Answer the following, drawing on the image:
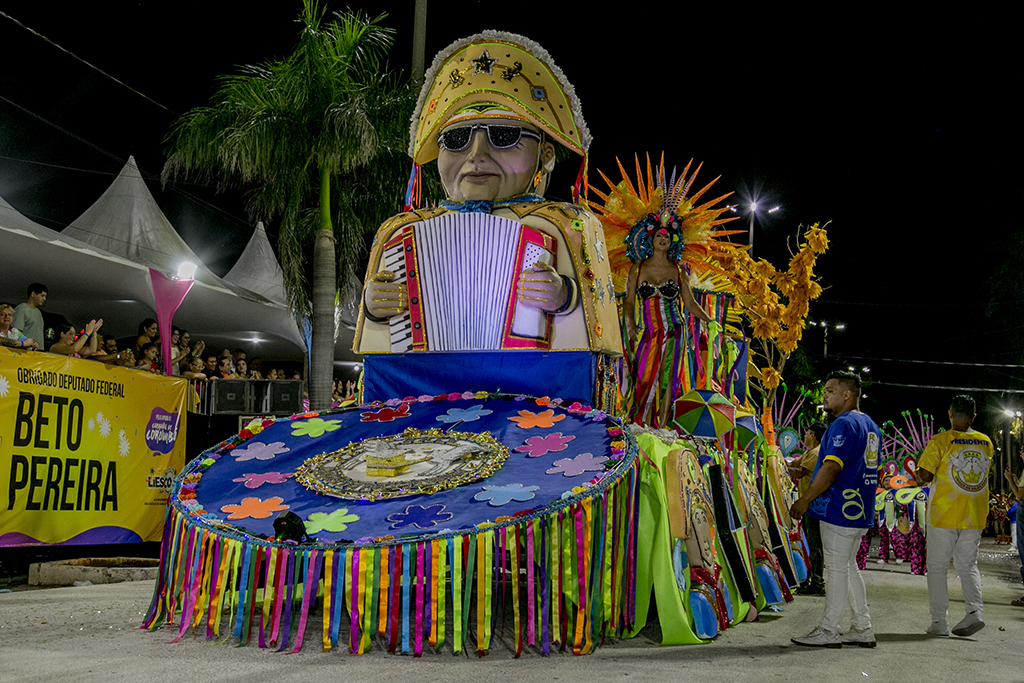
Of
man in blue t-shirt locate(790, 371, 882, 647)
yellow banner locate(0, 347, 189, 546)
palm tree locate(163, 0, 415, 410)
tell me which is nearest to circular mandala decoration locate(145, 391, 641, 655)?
man in blue t-shirt locate(790, 371, 882, 647)

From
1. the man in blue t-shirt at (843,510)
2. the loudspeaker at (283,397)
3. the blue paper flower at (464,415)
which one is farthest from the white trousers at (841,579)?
the loudspeaker at (283,397)

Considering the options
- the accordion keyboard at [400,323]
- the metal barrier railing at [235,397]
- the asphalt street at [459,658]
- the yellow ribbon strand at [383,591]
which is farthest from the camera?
the metal barrier railing at [235,397]

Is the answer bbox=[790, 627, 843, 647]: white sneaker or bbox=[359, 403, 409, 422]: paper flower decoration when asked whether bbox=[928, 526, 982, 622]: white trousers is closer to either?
bbox=[790, 627, 843, 647]: white sneaker

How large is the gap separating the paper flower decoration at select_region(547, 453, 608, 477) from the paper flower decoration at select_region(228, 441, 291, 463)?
57.2 inches

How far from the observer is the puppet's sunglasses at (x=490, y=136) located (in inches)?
209

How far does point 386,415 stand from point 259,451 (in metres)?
0.70

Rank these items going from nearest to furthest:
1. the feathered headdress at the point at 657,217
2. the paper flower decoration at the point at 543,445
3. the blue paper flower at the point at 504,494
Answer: the blue paper flower at the point at 504,494 → the paper flower decoration at the point at 543,445 → the feathered headdress at the point at 657,217

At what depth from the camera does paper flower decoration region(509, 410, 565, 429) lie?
4621 mm

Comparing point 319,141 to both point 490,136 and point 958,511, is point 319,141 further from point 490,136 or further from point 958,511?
point 958,511

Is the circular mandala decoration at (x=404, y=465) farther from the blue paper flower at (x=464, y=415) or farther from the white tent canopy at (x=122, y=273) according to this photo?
the white tent canopy at (x=122, y=273)

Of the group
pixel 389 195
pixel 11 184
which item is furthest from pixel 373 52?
pixel 11 184

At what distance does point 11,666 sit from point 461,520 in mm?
1805

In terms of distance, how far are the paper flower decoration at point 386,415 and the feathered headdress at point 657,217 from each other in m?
2.63

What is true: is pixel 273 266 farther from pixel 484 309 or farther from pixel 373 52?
pixel 484 309
